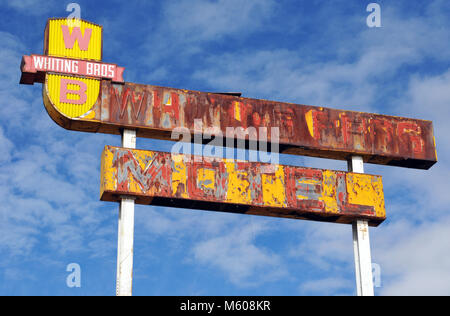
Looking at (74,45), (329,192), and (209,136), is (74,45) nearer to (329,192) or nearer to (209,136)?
(209,136)

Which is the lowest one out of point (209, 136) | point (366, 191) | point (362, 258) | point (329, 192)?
point (362, 258)

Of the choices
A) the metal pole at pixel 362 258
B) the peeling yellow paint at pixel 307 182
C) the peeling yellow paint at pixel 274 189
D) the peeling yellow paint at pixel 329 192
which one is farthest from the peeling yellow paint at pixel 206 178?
the metal pole at pixel 362 258

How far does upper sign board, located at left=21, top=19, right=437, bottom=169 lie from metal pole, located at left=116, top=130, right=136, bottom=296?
81.5 inches

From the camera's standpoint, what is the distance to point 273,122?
21.4 meters

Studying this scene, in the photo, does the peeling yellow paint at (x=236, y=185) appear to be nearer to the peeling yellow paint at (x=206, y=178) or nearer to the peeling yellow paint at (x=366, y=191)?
the peeling yellow paint at (x=206, y=178)

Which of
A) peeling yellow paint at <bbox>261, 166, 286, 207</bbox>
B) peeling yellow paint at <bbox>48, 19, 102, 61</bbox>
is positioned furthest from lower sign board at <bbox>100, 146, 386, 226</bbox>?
peeling yellow paint at <bbox>48, 19, 102, 61</bbox>

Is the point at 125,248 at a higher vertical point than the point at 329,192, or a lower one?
lower

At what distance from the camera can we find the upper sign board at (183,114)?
19562 mm

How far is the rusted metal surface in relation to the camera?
19922 millimetres

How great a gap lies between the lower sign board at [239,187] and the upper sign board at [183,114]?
2.34 ft

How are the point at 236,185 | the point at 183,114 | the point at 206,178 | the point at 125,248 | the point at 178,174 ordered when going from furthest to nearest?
1. the point at 183,114
2. the point at 236,185
3. the point at 206,178
4. the point at 178,174
5. the point at 125,248

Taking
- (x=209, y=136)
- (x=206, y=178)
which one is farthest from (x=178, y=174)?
(x=209, y=136)

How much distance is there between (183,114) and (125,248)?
153 inches

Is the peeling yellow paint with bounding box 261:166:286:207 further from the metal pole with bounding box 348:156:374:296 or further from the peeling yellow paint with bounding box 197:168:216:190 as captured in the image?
the metal pole with bounding box 348:156:374:296
